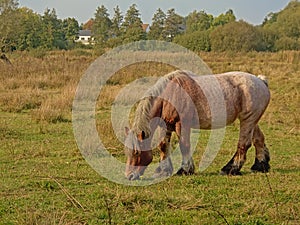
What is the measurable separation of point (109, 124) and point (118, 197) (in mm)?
4794

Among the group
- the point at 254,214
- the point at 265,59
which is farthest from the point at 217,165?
the point at 265,59

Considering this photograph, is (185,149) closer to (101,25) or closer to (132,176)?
(132,176)

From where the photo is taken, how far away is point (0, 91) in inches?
655

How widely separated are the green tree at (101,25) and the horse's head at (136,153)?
1395 inches

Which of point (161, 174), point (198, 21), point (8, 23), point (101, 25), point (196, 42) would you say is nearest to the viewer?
point (161, 174)

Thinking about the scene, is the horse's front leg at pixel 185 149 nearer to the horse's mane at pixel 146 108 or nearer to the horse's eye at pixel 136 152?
the horse's mane at pixel 146 108

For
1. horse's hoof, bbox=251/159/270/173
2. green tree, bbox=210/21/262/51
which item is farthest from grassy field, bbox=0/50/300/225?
green tree, bbox=210/21/262/51

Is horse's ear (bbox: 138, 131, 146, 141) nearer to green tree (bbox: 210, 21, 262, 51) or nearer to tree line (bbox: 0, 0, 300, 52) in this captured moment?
tree line (bbox: 0, 0, 300, 52)

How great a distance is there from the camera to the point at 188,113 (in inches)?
265

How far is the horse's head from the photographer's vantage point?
6355mm

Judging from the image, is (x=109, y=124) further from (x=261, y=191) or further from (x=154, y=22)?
(x=154, y=22)

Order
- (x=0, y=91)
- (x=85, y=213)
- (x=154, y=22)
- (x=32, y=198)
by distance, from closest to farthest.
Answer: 1. (x=85, y=213)
2. (x=32, y=198)
3. (x=0, y=91)
4. (x=154, y=22)

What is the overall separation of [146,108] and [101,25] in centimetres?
4327

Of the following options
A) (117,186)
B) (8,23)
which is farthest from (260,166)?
(8,23)
